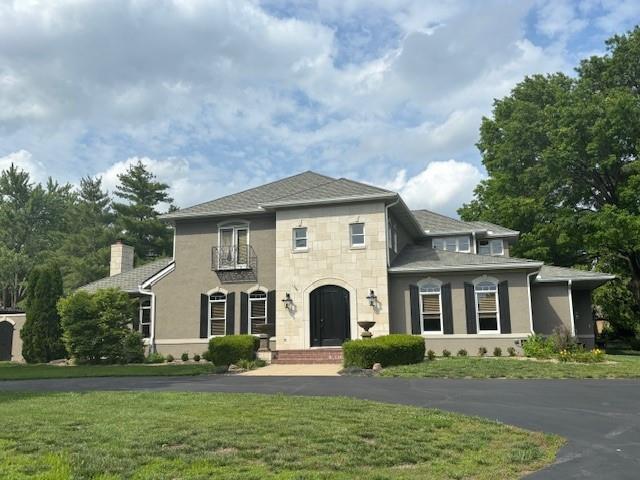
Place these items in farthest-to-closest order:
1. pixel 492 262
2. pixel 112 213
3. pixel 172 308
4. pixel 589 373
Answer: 1. pixel 112 213
2. pixel 172 308
3. pixel 492 262
4. pixel 589 373

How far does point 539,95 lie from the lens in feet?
123

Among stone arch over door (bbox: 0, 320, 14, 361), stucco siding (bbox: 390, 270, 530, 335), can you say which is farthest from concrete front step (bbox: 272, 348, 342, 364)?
stone arch over door (bbox: 0, 320, 14, 361)

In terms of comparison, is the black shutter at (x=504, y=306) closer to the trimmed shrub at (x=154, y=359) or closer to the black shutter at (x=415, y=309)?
the black shutter at (x=415, y=309)

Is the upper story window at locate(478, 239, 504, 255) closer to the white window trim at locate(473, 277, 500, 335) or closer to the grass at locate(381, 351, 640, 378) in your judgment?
the white window trim at locate(473, 277, 500, 335)

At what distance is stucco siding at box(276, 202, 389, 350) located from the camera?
2153 centimetres

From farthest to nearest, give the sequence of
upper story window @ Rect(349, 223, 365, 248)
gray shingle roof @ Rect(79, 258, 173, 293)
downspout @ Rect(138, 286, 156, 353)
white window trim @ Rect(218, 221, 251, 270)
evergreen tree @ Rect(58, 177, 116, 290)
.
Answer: evergreen tree @ Rect(58, 177, 116, 290) → gray shingle roof @ Rect(79, 258, 173, 293) → white window trim @ Rect(218, 221, 251, 270) → downspout @ Rect(138, 286, 156, 353) → upper story window @ Rect(349, 223, 365, 248)

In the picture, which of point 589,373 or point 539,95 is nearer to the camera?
point 589,373

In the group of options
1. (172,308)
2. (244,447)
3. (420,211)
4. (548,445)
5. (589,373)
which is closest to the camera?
(244,447)

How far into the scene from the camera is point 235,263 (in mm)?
23562

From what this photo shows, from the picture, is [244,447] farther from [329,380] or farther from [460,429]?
[329,380]

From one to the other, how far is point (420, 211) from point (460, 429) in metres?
25.9

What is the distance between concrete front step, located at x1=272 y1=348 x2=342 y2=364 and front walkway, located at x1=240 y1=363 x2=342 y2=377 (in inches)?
23.7

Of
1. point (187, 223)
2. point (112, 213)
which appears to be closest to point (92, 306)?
point (187, 223)

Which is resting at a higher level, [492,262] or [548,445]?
[492,262]
